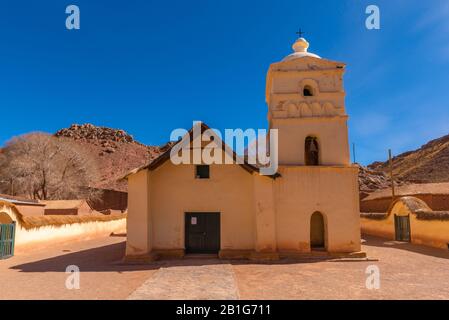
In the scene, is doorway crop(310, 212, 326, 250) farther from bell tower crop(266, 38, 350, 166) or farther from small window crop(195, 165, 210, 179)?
small window crop(195, 165, 210, 179)

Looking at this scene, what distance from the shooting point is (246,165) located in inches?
573

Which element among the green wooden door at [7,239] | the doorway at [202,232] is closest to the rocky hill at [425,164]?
the doorway at [202,232]

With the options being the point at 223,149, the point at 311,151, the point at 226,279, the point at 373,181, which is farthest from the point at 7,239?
the point at 373,181

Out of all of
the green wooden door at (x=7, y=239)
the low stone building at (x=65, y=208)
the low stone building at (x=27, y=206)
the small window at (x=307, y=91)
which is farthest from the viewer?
the low stone building at (x=65, y=208)

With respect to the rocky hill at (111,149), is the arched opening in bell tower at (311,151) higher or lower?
lower

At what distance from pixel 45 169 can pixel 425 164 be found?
221 ft

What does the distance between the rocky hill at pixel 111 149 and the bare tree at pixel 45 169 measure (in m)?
18.8

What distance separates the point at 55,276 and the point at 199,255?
567 centimetres

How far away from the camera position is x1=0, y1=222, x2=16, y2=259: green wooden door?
51.3ft

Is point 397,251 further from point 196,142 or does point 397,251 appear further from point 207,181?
point 196,142

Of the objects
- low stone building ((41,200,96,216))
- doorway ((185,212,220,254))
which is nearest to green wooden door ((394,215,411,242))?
doorway ((185,212,220,254))

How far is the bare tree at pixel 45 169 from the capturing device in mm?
43756

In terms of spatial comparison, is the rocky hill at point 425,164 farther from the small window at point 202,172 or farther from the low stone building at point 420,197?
the small window at point 202,172
